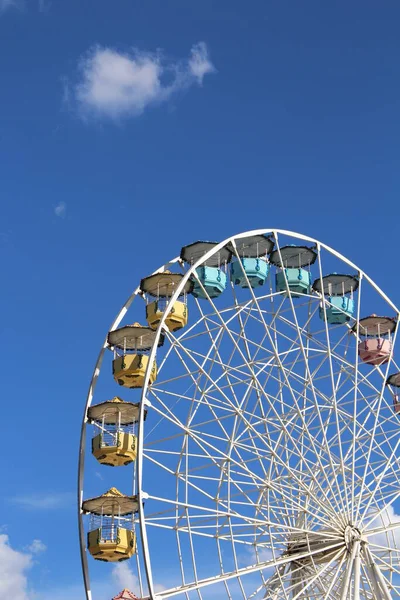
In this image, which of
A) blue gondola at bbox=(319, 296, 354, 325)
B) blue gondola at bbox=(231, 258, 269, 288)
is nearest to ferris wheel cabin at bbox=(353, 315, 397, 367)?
blue gondola at bbox=(319, 296, 354, 325)

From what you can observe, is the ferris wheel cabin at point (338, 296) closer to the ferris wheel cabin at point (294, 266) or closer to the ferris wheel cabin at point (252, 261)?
the ferris wheel cabin at point (294, 266)

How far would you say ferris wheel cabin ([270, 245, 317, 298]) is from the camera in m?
31.5

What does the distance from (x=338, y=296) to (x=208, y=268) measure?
18.4 ft

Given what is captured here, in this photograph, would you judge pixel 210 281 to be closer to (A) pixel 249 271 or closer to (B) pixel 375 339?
(A) pixel 249 271

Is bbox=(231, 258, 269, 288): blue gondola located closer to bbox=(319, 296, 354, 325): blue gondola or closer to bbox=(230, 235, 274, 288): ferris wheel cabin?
bbox=(230, 235, 274, 288): ferris wheel cabin

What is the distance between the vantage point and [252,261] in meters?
30.6

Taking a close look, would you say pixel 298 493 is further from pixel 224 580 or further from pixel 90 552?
pixel 90 552

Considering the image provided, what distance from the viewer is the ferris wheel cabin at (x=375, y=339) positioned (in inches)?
1292

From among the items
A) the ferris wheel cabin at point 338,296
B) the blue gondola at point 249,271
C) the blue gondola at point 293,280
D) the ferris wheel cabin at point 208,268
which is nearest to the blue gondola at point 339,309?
the ferris wheel cabin at point 338,296

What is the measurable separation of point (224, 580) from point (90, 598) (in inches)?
138

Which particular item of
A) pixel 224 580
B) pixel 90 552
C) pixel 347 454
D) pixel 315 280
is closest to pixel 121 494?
pixel 90 552

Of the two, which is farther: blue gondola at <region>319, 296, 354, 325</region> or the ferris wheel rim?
blue gondola at <region>319, 296, 354, 325</region>

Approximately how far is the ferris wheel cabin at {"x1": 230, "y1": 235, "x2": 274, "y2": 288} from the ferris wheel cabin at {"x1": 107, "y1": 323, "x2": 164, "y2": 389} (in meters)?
3.22

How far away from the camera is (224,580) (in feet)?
87.4
